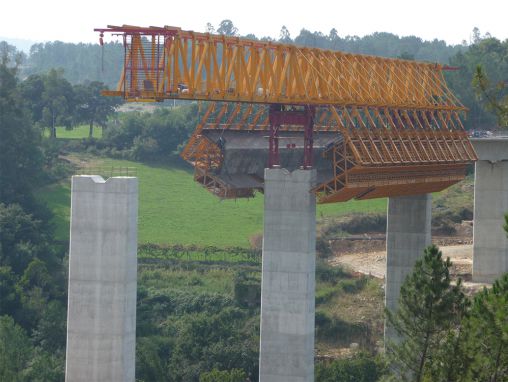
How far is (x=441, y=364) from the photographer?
4441cm

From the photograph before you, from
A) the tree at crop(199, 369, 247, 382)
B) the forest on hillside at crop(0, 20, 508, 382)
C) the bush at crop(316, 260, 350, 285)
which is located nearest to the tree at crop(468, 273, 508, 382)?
the forest on hillside at crop(0, 20, 508, 382)

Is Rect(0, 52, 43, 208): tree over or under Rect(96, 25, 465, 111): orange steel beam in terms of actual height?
under

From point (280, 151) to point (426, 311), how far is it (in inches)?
709

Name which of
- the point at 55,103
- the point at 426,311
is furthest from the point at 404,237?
the point at 55,103

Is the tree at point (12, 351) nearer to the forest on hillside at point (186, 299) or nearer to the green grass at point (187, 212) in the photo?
the forest on hillside at point (186, 299)

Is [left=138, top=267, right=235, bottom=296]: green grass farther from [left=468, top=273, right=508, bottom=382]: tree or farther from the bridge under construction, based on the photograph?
[left=468, top=273, right=508, bottom=382]: tree

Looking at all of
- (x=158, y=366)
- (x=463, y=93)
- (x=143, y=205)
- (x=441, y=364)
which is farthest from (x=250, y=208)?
(x=441, y=364)

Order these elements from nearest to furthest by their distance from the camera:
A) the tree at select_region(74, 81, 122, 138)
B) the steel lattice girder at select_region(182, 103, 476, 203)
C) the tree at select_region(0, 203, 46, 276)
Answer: the steel lattice girder at select_region(182, 103, 476, 203), the tree at select_region(0, 203, 46, 276), the tree at select_region(74, 81, 122, 138)

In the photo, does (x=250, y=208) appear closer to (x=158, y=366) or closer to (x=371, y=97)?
(x=158, y=366)

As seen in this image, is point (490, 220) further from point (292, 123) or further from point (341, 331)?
point (292, 123)

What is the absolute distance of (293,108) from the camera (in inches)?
2421

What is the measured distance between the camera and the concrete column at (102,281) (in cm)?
4938

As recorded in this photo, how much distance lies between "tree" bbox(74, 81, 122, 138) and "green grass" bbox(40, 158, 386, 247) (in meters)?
22.5

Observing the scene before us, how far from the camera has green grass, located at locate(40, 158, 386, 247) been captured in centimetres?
10594
